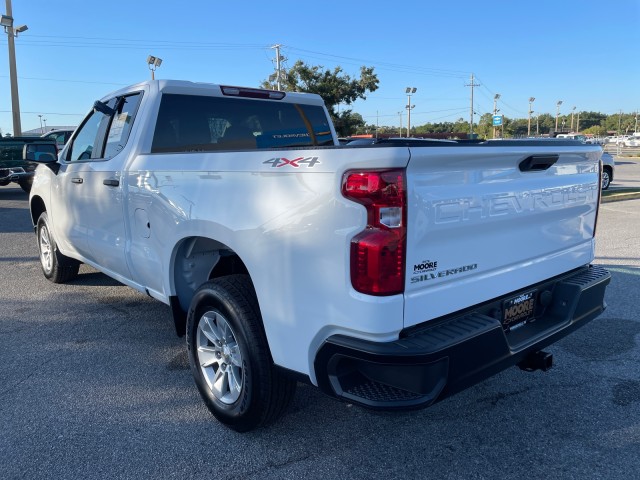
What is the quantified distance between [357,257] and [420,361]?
49 centimetres

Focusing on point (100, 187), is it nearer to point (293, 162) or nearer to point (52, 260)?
point (52, 260)

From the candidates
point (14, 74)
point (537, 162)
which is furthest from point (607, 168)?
point (14, 74)

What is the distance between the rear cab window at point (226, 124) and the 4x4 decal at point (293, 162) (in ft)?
4.93

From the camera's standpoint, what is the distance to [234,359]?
3.00 meters

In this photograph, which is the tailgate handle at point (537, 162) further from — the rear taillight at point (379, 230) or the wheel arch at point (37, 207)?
the wheel arch at point (37, 207)

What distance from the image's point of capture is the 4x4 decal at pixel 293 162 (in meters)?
2.32

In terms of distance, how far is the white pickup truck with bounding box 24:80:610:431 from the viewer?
86.1 inches

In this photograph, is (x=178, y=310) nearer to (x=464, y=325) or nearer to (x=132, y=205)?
(x=132, y=205)

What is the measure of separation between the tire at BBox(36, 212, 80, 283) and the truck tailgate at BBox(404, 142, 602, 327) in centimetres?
490

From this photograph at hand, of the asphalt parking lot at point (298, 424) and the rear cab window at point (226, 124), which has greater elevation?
the rear cab window at point (226, 124)

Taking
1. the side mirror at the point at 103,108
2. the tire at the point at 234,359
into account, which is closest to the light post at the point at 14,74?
the side mirror at the point at 103,108

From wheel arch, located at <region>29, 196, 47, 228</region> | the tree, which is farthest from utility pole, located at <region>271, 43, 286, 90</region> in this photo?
wheel arch, located at <region>29, 196, 47, 228</region>

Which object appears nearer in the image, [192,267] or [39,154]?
[192,267]

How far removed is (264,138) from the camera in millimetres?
4457
